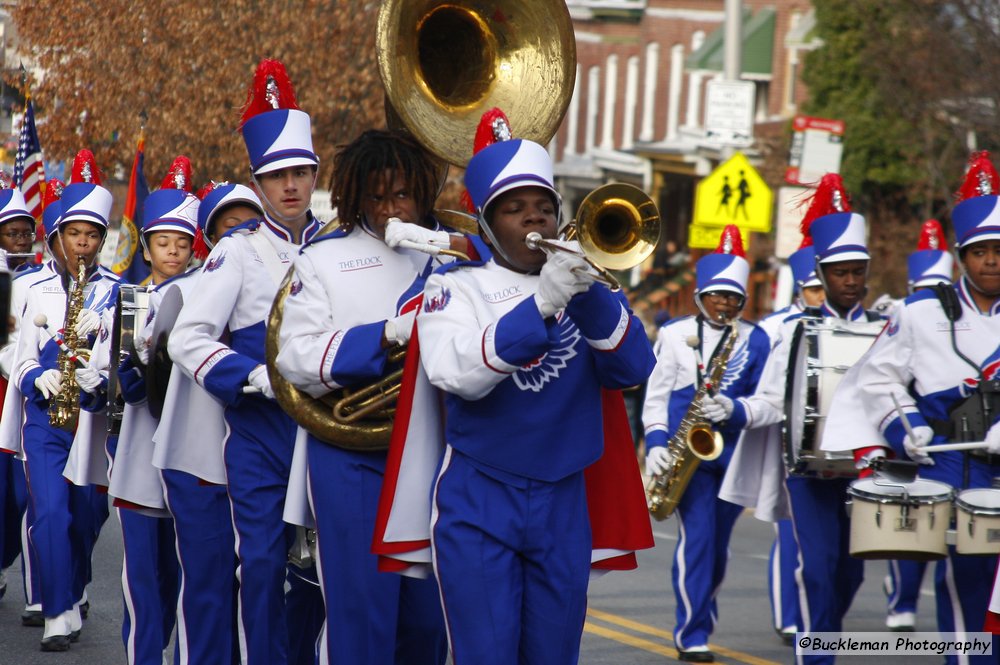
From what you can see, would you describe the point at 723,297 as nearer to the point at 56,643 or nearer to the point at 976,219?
the point at 976,219

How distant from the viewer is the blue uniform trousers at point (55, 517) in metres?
9.23

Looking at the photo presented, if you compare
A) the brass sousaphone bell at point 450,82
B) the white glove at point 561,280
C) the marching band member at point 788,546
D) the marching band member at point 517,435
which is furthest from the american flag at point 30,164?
the white glove at point 561,280

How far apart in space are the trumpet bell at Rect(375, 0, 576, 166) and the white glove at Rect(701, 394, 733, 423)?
3618 millimetres

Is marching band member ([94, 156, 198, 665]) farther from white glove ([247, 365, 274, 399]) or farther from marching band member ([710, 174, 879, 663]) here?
marching band member ([710, 174, 879, 663])

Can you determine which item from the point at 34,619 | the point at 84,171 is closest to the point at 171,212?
the point at 84,171

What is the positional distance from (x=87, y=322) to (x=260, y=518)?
2781 millimetres

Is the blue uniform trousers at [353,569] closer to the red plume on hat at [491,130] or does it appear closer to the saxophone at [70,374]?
the red plume on hat at [491,130]

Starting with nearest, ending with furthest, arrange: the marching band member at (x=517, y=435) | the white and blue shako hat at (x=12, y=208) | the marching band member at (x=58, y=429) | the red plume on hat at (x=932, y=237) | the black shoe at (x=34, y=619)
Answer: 1. the marching band member at (x=517, y=435)
2. the marching band member at (x=58, y=429)
3. the black shoe at (x=34, y=619)
4. the white and blue shako hat at (x=12, y=208)
5. the red plume on hat at (x=932, y=237)

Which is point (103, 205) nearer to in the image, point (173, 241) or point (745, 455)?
point (173, 241)

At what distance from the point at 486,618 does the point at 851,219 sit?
14.4 ft

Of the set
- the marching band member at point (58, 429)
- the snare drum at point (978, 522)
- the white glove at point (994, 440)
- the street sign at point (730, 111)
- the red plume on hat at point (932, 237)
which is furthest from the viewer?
the street sign at point (730, 111)

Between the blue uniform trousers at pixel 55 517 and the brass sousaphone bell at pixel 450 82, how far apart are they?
3343mm

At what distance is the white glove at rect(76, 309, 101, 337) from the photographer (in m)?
9.34

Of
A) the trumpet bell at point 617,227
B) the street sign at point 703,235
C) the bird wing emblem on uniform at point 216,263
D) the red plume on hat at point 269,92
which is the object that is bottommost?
the bird wing emblem on uniform at point 216,263
